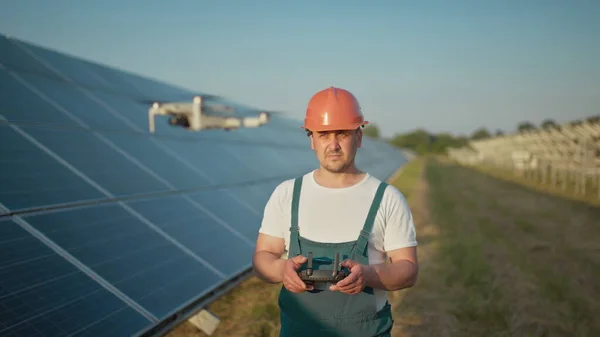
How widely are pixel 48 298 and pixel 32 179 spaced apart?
2.25 m

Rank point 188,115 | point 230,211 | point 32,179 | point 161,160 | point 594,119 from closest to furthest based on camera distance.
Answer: point 32,179
point 230,211
point 161,160
point 188,115
point 594,119

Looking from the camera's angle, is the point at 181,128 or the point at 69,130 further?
the point at 181,128

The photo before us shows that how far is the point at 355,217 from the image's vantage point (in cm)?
258

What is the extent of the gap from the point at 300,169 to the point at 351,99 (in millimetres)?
13151

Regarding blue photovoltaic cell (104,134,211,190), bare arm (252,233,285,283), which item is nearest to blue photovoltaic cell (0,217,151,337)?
bare arm (252,233,285,283)

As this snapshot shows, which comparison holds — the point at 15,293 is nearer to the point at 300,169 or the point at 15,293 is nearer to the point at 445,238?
the point at 445,238

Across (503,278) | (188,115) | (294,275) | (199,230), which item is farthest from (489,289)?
(188,115)

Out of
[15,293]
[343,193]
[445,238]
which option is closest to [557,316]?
[445,238]

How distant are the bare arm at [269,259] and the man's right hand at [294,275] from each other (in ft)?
0.63

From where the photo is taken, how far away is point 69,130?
7.92 metres

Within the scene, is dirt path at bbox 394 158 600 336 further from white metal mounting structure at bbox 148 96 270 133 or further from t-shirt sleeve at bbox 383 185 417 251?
white metal mounting structure at bbox 148 96 270 133

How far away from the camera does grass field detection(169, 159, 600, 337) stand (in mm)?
6539

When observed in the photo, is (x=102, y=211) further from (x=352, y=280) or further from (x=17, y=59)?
(x=17, y=59)

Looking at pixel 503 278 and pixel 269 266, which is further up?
pixel 269 266
